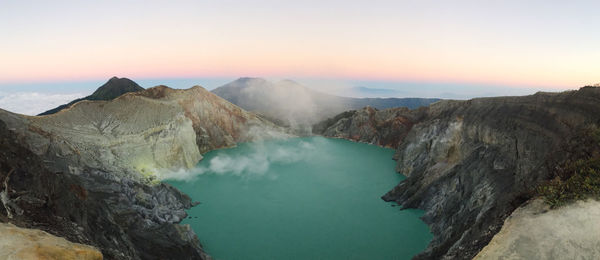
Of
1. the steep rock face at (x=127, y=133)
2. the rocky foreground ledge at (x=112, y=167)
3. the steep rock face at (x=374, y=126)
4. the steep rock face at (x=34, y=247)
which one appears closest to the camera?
the steep rock face at (x=34, y=247)

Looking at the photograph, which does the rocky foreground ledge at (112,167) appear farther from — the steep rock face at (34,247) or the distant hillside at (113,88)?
the distant hillside at (113,88)

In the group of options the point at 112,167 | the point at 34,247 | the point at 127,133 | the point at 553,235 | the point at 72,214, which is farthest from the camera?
the point at 127,133

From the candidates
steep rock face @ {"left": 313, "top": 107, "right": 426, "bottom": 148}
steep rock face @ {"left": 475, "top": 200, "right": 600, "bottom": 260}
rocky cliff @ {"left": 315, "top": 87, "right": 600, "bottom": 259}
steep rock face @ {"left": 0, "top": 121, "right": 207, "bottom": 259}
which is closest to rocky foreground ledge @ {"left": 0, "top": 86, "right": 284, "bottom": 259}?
steep rock face @ {"left": 0, "top": 121, "right": 207, "bottom": 259}

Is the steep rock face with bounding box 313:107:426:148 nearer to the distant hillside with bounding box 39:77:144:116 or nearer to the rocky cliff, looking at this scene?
the rocky cliff

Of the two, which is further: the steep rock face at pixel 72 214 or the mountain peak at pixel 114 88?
the mountain peak at pixel 114 88

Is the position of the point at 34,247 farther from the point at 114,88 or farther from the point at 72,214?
the point at 114,88

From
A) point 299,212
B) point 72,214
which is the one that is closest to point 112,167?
point 299,212

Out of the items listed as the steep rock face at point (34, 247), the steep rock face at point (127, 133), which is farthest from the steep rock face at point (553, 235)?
the steep rock face at point (127, 133)
